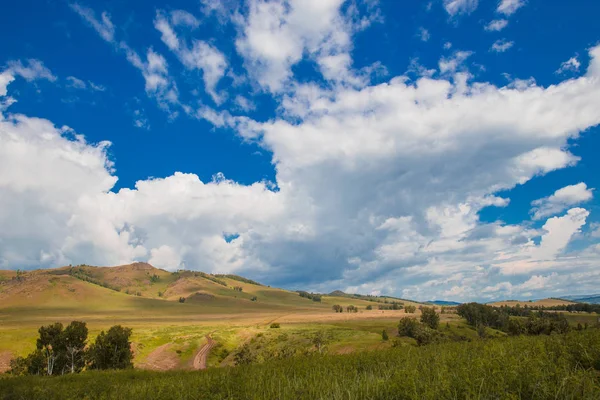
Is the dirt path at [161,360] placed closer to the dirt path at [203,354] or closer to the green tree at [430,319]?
the dirt path at [203,354]

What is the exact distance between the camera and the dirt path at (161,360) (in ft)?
371

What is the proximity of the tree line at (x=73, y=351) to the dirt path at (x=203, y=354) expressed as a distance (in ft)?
73.9

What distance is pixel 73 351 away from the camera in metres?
98.8

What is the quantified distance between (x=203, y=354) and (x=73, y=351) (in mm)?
42436

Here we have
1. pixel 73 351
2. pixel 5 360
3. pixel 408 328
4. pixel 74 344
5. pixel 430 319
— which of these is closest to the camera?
pixel 73 351

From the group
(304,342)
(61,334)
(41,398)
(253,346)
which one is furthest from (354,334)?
(41,398)

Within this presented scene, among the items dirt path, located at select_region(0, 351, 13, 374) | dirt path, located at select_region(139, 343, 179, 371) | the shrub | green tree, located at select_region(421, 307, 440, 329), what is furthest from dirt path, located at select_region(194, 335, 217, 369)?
green tree, located at select_region(421, 307, 440, 329)

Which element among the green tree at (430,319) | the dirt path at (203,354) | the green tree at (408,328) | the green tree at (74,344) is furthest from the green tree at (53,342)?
the green tree at (430,319)

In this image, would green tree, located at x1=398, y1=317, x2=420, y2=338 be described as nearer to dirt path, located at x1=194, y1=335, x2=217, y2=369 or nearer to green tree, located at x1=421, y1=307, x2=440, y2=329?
green tree, located at x1=421, y1=307, x2=440, y2=329

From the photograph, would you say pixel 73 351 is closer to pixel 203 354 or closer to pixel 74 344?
pixel 74 344

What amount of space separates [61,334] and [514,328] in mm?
129835

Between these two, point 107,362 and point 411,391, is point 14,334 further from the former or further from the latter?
point 411,391

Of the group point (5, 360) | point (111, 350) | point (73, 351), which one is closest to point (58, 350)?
point (73, 351)

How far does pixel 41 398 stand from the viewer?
1831 cm
